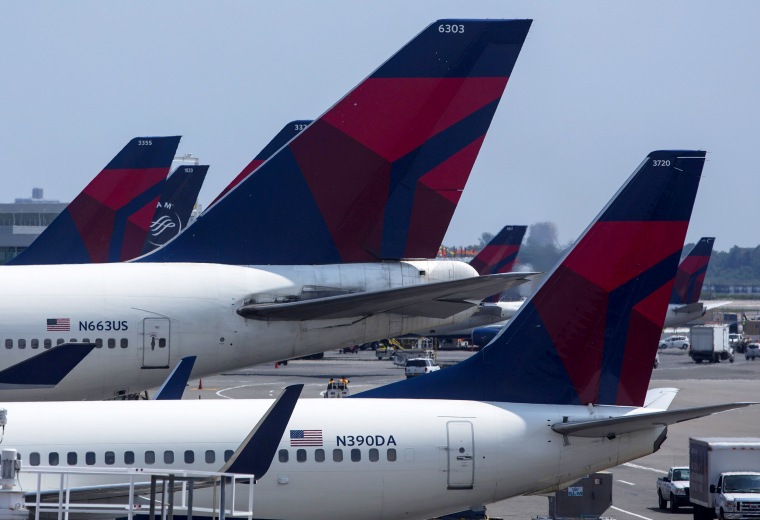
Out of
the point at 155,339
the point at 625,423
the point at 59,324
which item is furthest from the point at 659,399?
the point at 59,324

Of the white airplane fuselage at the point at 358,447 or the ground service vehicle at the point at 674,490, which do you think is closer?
the white airplane fuselage at the point at 358,447

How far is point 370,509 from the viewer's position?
17.6 m

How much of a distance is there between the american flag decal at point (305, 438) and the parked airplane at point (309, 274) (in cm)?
402

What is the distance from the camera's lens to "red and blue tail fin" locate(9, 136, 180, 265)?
103ft

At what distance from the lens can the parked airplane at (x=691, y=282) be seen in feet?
357

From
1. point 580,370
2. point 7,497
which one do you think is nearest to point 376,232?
point 580,370

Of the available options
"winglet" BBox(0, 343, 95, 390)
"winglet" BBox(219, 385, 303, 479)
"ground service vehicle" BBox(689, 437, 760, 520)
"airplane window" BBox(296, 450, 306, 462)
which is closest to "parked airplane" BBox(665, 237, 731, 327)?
"ground service vehicle" BBox(689, 437, 760, 520)

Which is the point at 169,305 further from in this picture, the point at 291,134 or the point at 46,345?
the point at 291,134

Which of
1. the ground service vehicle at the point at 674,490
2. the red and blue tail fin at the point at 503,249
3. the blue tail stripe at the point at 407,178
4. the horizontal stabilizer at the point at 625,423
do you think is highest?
the red and blue tail fin at the point at 503,249

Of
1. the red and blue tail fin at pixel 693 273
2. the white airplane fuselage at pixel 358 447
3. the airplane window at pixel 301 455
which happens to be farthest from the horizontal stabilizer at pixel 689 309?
the airplane window at pixel 301 455

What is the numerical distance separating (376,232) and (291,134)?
1249 cm

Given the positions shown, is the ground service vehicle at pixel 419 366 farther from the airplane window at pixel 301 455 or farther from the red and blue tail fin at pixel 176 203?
the airplane window at pixel 301 455

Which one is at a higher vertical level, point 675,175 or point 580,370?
point 675,175

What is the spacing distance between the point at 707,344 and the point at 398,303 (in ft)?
Result: 281
